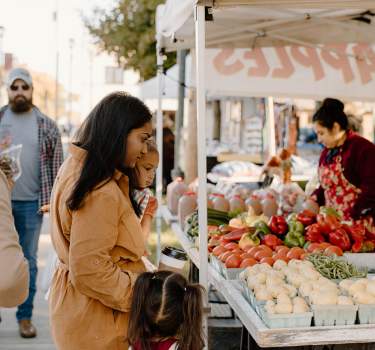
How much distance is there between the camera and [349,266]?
4.07 meters

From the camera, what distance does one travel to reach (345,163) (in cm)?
568

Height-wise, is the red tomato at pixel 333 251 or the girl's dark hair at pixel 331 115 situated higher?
the girl's dark hair at pixel 331 115

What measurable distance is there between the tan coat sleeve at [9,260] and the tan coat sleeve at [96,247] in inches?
28.2

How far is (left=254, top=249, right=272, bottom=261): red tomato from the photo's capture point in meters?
4.41

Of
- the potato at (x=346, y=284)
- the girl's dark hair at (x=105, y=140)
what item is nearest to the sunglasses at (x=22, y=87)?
the girl's dark hair at (x=105, y=140)

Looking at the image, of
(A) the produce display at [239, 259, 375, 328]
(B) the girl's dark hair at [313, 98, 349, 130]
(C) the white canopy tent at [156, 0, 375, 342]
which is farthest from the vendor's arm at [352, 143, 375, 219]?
(A) the produce display at [239, 259, 375, 328]

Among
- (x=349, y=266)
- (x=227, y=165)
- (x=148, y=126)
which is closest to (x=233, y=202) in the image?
(x=349, y=266)

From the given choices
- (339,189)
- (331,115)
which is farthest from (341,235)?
(331,115)

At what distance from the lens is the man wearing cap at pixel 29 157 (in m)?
5.94

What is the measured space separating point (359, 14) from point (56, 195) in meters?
4.10

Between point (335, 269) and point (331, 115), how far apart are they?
197 cm

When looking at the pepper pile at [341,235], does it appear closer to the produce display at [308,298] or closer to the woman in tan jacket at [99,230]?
the produce display at [308,298]

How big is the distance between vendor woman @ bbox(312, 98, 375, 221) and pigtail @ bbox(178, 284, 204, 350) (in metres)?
2.93

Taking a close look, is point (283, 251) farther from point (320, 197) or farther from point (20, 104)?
point (20, 104)
